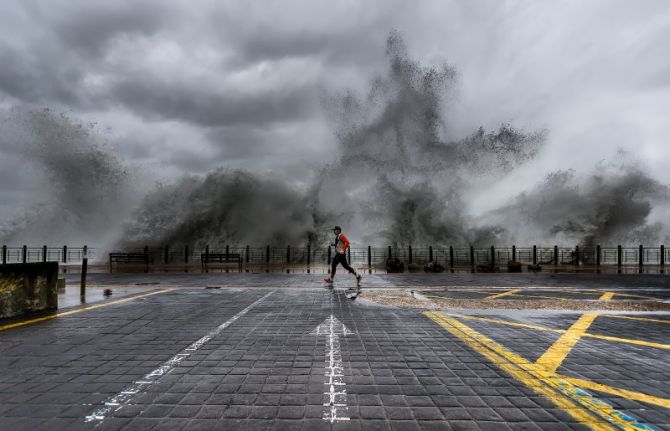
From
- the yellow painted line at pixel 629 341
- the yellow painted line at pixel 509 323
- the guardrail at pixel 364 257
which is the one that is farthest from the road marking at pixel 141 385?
the guardrail at pixel 364 257

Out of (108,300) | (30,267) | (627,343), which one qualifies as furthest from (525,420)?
(108,300)

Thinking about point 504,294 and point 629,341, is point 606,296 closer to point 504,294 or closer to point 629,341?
point 504,294

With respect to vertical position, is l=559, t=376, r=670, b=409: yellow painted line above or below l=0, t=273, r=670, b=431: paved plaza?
above

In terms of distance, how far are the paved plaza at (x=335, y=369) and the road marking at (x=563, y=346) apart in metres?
0.02

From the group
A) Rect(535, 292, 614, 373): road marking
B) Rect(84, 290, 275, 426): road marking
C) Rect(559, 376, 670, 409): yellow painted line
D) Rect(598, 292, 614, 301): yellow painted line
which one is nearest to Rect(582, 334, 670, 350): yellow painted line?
Rect(535, 292, 614, 373): road marking

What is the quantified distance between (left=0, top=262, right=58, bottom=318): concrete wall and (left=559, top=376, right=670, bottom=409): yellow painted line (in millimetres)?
8009

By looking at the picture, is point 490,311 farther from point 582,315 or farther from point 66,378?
point 66,378

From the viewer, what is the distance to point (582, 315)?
7355 millimetres

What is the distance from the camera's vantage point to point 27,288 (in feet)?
23.5

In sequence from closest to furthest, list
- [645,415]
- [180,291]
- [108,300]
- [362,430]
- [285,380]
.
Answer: [362,430], [645,415], [285,380], [108,300], [180,291]

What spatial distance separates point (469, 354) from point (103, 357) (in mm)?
3980

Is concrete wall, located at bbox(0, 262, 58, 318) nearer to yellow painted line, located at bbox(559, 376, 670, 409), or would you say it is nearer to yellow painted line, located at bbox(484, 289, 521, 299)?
yellow painted line, located at bbox(559, 376, 670, 409)

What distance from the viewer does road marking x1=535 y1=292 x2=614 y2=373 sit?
4.30 metres

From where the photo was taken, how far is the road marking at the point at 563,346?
4.30 metres
